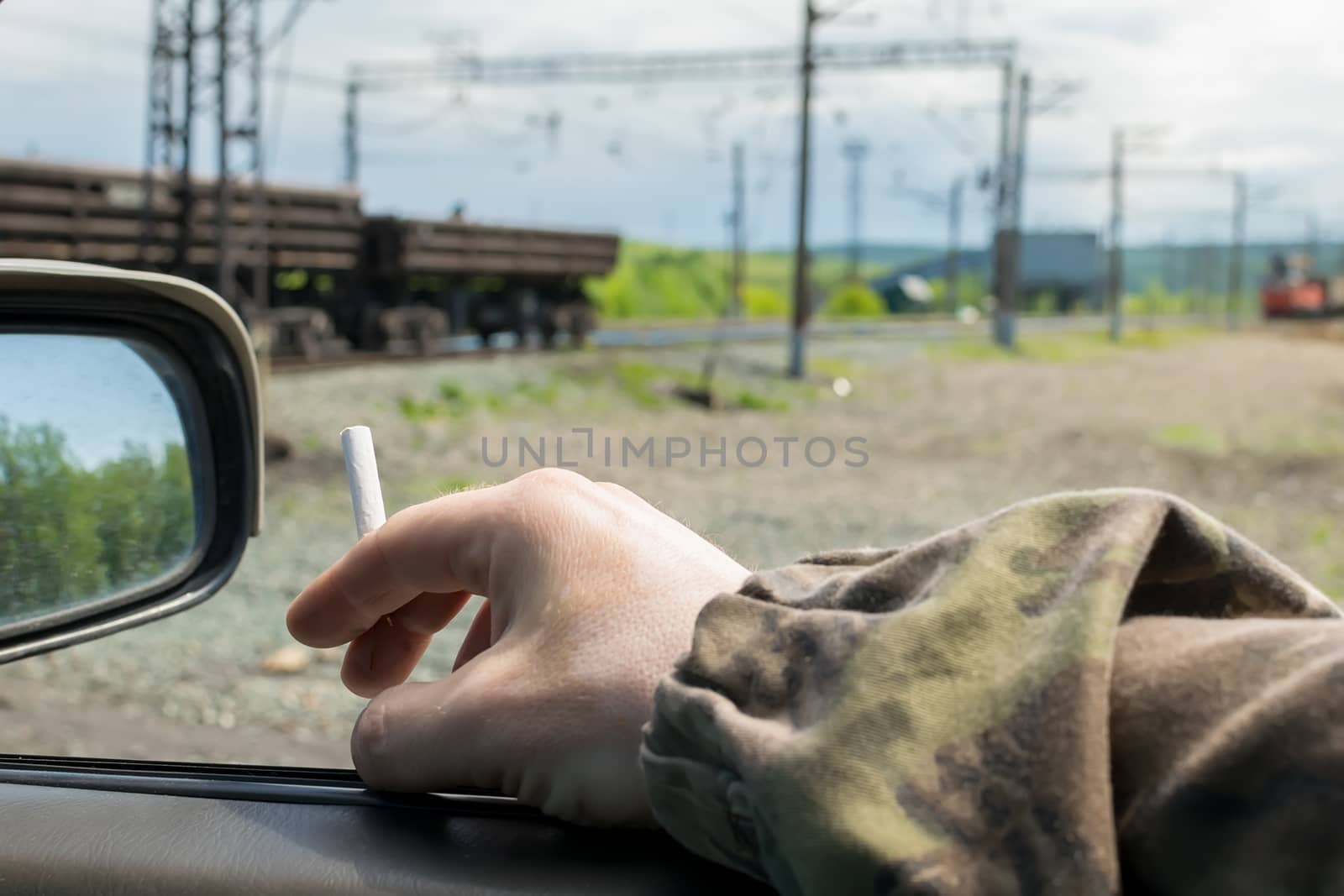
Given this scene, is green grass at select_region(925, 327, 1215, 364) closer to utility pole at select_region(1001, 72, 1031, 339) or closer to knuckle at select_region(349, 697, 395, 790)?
utility pole at select_region(1001, 72, 1031, 339)

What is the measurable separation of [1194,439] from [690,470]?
7021mm

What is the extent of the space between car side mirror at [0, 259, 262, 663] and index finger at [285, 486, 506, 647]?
665mm

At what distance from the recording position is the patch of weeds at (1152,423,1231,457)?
1541cm

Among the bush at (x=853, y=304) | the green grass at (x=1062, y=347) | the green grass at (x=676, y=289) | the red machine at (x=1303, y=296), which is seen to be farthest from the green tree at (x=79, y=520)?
the red machine at (x=1303, y=296)

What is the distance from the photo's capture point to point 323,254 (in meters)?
24.5

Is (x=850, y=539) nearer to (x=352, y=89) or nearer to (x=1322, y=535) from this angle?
(x=1322, y=535)

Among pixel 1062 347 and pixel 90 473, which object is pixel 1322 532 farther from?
pixel 1062 347

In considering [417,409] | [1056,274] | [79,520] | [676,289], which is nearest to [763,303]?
[676,289]

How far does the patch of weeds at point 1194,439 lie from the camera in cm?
1541

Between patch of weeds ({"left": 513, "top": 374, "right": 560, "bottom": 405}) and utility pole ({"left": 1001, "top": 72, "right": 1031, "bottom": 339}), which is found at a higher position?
utility pole ({"left": 1001, "top": 72, "right": 1031, "bottom": 339})

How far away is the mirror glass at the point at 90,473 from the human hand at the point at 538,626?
809 mm

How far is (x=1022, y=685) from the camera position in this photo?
0.82m

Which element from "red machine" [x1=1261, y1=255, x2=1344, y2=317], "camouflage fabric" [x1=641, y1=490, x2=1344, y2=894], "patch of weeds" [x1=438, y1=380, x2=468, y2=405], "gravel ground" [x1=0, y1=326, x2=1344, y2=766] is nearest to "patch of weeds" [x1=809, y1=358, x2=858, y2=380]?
"gravel ground" [x1=0, y1=326, x2=1344, y2=766]

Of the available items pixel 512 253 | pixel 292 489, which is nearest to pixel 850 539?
pixel 292 489
